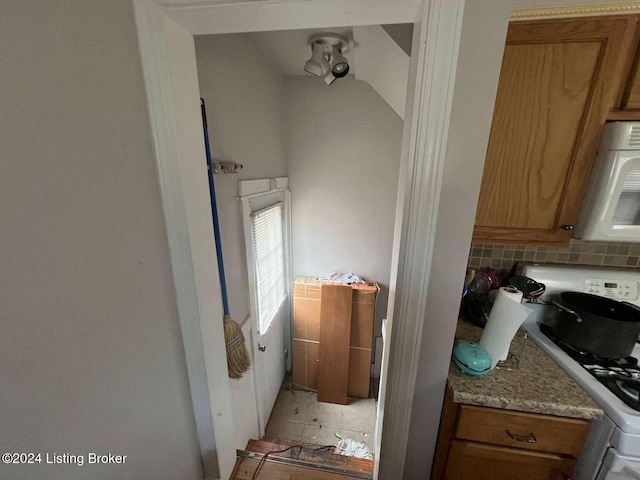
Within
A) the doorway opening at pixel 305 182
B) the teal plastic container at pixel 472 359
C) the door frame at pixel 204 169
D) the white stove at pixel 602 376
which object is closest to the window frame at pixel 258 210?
the doorway opening at pixel 305 182

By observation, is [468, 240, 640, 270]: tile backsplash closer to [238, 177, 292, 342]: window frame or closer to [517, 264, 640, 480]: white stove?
[517, 264, 640, 480]: white stove

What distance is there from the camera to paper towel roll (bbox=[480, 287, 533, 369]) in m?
0.87

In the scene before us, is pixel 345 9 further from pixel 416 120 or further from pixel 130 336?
pixel 130 336

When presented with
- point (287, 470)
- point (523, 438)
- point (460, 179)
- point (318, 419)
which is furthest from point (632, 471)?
point (318, 419)

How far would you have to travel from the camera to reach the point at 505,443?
2.85 feet

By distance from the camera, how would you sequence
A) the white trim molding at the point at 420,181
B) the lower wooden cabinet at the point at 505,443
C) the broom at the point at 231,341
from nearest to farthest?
the white trim molding at the point at 420,181, the lower wooden cabinet at the point at 505,443, the broom at the point at 231,341

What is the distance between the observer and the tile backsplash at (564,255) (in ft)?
4.15

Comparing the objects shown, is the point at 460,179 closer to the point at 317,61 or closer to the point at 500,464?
the point at 500,464

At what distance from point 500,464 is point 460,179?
3.55ft

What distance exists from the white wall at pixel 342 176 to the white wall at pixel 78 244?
1769mm

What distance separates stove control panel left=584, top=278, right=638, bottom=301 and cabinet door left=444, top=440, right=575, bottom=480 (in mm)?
810

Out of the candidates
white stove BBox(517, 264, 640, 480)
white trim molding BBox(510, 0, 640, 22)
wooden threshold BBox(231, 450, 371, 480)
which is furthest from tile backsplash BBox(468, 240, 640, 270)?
wooden threshold BBox(231, 450, 371, 480)

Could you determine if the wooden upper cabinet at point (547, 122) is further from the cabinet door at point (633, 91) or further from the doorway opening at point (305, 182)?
the doorway opening at point (305, 182)

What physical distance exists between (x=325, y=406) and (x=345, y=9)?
117 inches
